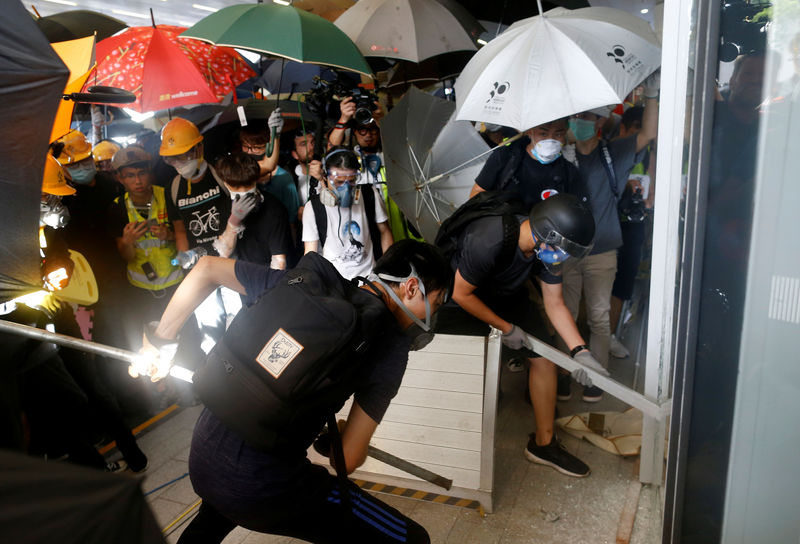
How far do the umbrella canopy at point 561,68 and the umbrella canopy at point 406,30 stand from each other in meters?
1.12

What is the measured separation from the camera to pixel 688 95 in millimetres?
1826

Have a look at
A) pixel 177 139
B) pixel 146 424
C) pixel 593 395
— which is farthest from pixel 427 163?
pixel 146 424

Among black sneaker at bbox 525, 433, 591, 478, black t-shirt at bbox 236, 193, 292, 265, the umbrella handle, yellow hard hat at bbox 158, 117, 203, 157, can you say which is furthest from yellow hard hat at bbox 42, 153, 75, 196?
black sneaker at bbox 525, 433, 591, 478

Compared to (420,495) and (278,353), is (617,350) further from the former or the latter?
(278,353)

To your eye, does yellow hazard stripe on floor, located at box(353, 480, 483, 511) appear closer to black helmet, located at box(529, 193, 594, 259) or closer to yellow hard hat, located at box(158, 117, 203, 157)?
black helmet, located at box(529, 193, 594, 259)

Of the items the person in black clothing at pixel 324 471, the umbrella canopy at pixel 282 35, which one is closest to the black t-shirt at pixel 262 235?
the umbrella canopy at pixel 282 35

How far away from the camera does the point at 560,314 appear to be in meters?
3.29

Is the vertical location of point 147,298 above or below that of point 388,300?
below

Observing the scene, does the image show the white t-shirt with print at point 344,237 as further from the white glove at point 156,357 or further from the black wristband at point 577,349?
the white glove at point 156,357

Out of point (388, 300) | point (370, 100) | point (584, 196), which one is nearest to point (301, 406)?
point (388, 300)

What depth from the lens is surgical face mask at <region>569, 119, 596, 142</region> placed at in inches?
154

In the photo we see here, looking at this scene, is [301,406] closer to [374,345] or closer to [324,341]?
[324,341]

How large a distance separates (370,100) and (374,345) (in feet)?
9.43

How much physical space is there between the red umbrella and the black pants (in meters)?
3.35
